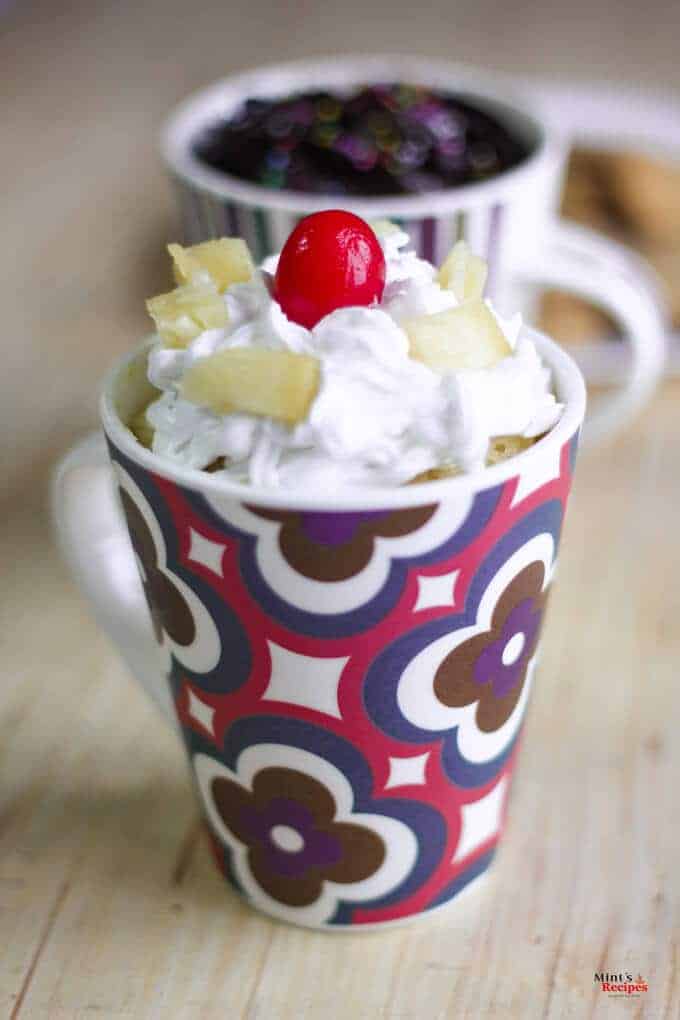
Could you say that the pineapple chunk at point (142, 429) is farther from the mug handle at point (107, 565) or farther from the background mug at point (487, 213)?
the background mug at point (487, 213)

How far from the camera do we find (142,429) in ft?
1.73

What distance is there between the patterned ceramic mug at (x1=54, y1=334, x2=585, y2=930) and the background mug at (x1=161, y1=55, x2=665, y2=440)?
0.84 ft

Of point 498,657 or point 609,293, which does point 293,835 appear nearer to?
point 498,657

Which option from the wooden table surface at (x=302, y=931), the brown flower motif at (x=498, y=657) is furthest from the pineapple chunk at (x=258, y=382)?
the wooden table surface at (x=302, y=931)

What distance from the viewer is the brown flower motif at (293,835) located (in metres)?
0.53

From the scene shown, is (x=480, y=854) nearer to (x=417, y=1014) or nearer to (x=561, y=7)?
(x=417, y=1014)

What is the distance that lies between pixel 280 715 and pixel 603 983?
19 cm

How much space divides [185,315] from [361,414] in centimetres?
10

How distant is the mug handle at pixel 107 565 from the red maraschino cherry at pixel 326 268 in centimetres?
13

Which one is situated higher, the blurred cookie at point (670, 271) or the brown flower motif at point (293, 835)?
the brown flower motif at point (293, 835)

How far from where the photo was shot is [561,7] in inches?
83.8

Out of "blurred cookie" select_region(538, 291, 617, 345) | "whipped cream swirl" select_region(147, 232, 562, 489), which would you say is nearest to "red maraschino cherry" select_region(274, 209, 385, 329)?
"whipped cream swirl" select_region(147, 232, 562, 489)

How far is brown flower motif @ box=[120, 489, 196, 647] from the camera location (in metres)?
0.50

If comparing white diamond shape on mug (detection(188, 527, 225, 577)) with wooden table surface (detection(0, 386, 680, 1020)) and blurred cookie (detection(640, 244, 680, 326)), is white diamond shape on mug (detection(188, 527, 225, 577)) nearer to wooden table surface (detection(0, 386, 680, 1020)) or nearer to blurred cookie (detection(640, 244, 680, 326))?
wooden table surface (detection(0, 386, 680, 1020))
